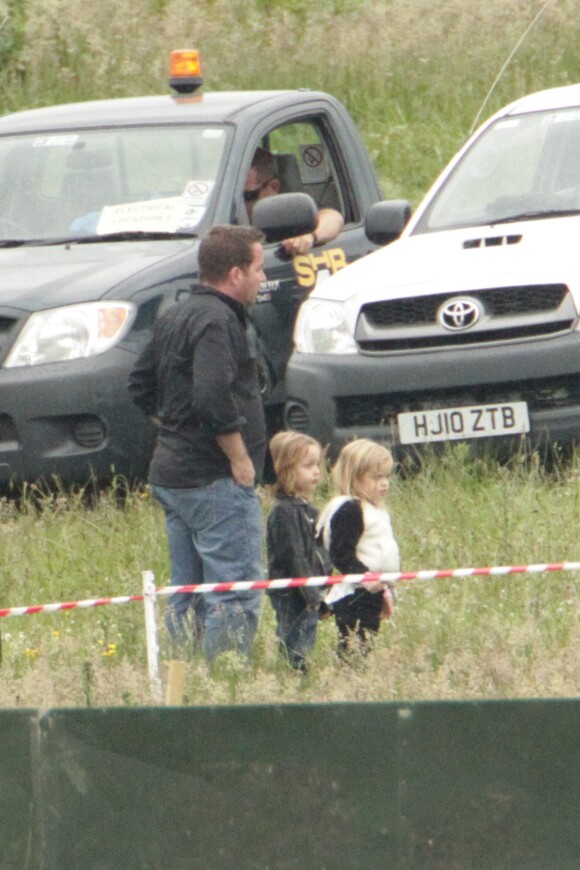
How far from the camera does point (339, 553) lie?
20.6 ft

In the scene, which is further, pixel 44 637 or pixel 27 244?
pixel 27 244

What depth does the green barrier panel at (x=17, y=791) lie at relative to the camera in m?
4.51

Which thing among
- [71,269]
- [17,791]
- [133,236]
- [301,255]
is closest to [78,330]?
[71,269]

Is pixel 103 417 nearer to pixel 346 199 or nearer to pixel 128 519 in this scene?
pixel 128 519

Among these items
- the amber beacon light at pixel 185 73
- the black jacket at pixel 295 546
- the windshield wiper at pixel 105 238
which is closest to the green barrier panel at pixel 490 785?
the black jacket at pixel 295 546

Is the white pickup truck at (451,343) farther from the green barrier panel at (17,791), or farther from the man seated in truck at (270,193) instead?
the green barrier panel at (17,791)

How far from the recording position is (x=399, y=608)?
264 inches

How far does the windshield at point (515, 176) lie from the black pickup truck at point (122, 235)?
1.46 feet

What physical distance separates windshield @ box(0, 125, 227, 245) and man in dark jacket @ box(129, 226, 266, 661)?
2.30 metres

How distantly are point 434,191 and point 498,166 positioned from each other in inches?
12.9

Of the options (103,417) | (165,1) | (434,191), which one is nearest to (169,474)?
(103,417)

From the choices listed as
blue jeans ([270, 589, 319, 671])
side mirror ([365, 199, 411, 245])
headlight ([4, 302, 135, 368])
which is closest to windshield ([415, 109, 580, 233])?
side mirror ([365, 199, 411, 245])

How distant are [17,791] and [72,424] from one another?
12.0 ft

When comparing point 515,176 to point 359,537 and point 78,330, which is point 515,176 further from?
point 359,537
